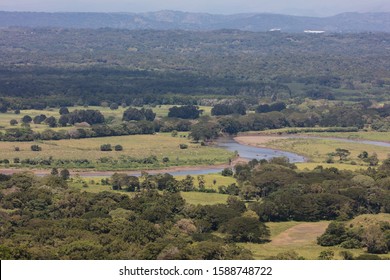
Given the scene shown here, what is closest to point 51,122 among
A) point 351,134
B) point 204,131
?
point 204,131

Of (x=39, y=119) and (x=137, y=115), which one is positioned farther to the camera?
(x=137, y=115)

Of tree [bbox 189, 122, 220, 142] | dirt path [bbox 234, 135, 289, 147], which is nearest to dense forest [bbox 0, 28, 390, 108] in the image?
tree [bbox 189, 122, 220, 142]

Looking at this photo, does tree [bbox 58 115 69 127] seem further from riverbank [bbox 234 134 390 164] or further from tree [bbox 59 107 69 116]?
riverbank [bbox 234 134 390 164]

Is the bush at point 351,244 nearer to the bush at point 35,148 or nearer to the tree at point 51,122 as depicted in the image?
the bush at point 35,148

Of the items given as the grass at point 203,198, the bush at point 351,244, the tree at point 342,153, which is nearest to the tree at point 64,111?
the tree at point 342,153

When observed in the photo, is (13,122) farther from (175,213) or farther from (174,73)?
(174,73)
